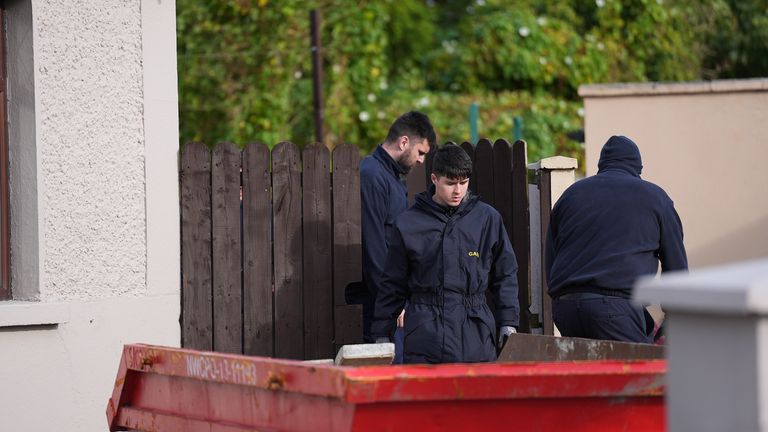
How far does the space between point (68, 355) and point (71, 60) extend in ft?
5.31

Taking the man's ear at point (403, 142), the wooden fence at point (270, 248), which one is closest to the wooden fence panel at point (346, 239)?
the wooden fence at point (270, 248)

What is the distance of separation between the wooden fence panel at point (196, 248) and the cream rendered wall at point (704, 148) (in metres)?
6.65

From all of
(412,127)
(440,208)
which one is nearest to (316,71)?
(412,127)

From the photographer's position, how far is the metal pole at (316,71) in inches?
672

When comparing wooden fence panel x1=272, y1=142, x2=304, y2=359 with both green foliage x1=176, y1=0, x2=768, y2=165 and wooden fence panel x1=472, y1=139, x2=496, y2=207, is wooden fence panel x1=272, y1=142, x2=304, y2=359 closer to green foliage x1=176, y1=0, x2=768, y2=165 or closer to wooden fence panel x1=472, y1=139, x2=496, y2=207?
wooden fence panel x1=472, y1=139, x2=496, y2=207

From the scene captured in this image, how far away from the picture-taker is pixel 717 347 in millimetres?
2938

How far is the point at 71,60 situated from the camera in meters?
7.30

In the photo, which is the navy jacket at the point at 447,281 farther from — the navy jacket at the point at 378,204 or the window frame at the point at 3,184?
the window frame at the point at 3,184

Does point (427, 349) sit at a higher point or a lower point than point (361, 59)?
lower

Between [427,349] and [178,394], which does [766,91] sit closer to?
[427,349]

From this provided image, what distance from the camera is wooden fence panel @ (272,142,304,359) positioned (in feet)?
26.0

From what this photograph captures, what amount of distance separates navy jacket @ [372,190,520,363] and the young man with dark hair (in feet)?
3.16

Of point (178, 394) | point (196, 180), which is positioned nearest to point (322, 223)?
point (196, 180)

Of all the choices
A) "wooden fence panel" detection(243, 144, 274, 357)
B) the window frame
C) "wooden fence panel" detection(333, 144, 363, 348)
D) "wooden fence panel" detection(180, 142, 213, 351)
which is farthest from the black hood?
the window frame
